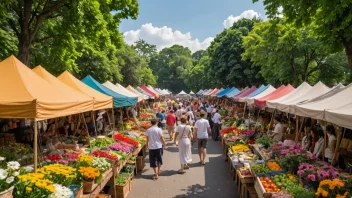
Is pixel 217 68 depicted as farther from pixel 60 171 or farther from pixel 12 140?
pixel 60 171

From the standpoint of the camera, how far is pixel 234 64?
4003cm

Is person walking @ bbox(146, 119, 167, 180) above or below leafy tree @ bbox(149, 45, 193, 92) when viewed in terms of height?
below

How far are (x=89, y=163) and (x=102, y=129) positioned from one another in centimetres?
758

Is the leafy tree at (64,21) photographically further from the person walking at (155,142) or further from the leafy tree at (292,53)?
the leafy tree at (292,53)

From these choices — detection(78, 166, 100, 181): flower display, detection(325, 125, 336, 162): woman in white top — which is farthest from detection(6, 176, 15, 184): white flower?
detection(325, 125, 336, 162): woman in white top

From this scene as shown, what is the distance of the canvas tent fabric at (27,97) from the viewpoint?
4.94m

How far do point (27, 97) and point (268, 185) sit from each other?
5.22 m

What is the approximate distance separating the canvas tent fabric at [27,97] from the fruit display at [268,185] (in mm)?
4574

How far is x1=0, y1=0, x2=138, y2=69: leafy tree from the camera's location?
9.85m

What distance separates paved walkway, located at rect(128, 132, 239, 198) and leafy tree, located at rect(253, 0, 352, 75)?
5.75 metres

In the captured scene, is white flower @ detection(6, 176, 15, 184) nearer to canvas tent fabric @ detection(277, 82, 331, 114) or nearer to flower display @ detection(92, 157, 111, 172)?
flower display @ detection(92, 157, 111, 172)

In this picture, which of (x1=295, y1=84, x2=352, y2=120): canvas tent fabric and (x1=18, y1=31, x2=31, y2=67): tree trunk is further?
(x1=18, y1=31, x2=31, y2=67): tree trunk

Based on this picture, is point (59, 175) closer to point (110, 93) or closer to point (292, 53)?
point (110, 93)

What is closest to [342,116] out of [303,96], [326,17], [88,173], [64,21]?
[326,17]
